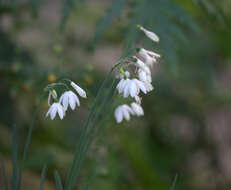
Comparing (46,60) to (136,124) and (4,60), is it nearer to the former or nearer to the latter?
(4,60)

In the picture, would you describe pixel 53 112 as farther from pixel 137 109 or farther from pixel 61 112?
pixel 137 109

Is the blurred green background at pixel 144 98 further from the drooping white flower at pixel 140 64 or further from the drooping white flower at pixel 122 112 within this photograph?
the drooping white flower at pixel 140 64

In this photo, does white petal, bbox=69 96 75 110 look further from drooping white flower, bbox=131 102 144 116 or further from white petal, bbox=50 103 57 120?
drooping white flower, bbox=131 102 144 116

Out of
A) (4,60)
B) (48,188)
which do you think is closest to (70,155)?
(48,188)

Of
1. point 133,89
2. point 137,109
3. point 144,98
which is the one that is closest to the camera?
point 133,89

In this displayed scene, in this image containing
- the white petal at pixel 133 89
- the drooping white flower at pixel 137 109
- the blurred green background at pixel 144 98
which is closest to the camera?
the white petal at pixel 133 89

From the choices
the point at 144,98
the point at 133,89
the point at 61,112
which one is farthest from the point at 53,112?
the point at 144,98

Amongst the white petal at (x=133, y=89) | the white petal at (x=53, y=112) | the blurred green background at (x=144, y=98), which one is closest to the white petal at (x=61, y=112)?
the white petal at (x=53, y=112)

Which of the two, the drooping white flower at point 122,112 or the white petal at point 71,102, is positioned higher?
the drooping white flower at point 122,112
